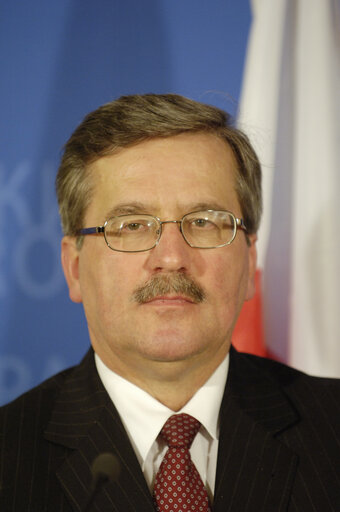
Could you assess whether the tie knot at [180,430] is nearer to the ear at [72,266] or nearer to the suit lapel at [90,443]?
the suit lapel at [90,443]

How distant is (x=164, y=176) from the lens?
6.09ft

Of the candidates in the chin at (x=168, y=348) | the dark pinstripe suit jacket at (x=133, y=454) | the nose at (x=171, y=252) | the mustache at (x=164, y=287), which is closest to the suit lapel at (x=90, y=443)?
the dark pinstripe suit jacket at (x=133, y=454)

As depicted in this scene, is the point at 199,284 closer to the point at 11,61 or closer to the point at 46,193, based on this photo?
the point at 46,193

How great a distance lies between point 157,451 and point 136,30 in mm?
1758

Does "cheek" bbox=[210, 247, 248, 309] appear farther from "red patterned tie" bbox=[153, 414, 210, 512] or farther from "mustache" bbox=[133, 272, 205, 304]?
"red patterned tie" bbox=[153, 414, 210, 512]

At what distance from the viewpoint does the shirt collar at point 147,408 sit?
5.87 feet

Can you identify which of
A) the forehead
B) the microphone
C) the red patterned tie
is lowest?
the red patterned tie

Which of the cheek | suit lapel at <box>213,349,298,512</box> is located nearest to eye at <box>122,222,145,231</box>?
the cheek

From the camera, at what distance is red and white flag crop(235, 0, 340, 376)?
2529mm

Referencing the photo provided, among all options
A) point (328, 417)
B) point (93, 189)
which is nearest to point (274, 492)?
point (328, 417)

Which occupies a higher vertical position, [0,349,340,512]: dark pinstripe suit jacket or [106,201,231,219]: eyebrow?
[106,201,231,219]: eyebrow

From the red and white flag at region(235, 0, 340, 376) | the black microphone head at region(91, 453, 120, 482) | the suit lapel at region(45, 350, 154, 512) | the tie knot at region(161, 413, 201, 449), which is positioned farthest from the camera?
the red and white flag at region(235, 0, 340, 376)

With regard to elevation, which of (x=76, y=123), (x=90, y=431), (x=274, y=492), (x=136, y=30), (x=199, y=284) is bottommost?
(x=274, y=492)

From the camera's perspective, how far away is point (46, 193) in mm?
2449
